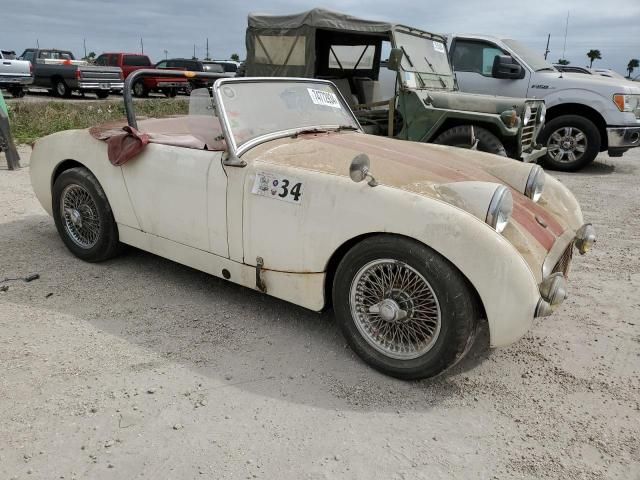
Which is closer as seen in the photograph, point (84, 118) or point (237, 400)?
point (237, 400)

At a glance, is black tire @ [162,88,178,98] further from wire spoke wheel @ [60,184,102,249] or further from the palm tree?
the palm tree

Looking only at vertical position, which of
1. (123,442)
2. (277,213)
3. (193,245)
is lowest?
(123,442)

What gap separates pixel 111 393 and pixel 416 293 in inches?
66.3

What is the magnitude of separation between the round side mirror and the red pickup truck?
20.2 m

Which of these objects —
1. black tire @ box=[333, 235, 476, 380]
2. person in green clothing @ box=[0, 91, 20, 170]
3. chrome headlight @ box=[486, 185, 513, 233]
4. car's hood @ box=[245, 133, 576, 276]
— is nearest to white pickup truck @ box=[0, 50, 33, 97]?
person in green clothing @ box=[0, 91, 20, 170]

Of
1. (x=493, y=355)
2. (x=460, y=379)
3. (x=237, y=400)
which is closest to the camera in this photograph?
(x=237, y=400)

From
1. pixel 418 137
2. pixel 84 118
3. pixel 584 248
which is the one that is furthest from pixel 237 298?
pixel 84 118

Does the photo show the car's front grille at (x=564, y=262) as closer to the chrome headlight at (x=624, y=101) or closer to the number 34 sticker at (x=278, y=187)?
the number 34 sticker at (x=278, y=187)

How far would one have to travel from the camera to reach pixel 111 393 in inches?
107

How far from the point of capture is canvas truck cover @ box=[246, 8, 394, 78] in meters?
7.91

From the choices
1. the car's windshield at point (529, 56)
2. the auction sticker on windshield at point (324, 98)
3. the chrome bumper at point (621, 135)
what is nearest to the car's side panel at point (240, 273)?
the auction sticker on windshield at point (324, 98)

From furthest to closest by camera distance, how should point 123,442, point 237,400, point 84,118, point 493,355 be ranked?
1. point 84,118
2. point 493,355
3. point 237,400
4. point 123,442

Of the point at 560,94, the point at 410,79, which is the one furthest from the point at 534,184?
the point at 560,94

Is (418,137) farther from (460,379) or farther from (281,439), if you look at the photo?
(281,439)
